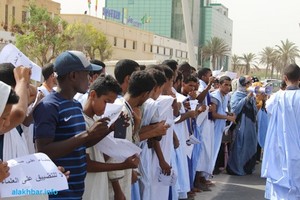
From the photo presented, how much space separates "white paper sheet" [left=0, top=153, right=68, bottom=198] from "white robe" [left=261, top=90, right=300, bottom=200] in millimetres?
4518

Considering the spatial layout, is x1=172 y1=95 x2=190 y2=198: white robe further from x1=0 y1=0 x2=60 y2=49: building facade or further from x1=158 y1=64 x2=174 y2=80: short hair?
x1=0 y1=0 x2=60 y2=49: building facade

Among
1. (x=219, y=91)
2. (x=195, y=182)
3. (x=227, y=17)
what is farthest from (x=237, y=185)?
(x=227, y=17)

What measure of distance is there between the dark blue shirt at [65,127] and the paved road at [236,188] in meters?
4.41

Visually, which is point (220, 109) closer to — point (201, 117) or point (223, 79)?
point (223, 79)

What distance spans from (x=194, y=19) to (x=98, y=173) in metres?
91.1

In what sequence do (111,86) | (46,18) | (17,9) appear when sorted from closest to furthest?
(111,86), (46,18), (17,9)

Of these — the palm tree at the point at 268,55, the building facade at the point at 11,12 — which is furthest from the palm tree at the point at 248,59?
the building facade at the point at 11,12

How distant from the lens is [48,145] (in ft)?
10.4

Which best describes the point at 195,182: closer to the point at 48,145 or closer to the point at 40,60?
the point at 48,145

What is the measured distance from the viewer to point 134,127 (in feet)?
14.2

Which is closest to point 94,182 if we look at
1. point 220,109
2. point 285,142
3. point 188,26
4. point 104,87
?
point 104,87

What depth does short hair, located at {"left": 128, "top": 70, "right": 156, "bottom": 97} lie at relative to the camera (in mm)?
4281

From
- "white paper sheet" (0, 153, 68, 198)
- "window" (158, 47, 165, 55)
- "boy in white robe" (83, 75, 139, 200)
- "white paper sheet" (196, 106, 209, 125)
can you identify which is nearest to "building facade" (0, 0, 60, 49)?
"window" (158, 47, 165, 55)

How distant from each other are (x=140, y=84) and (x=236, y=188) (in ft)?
15.3
